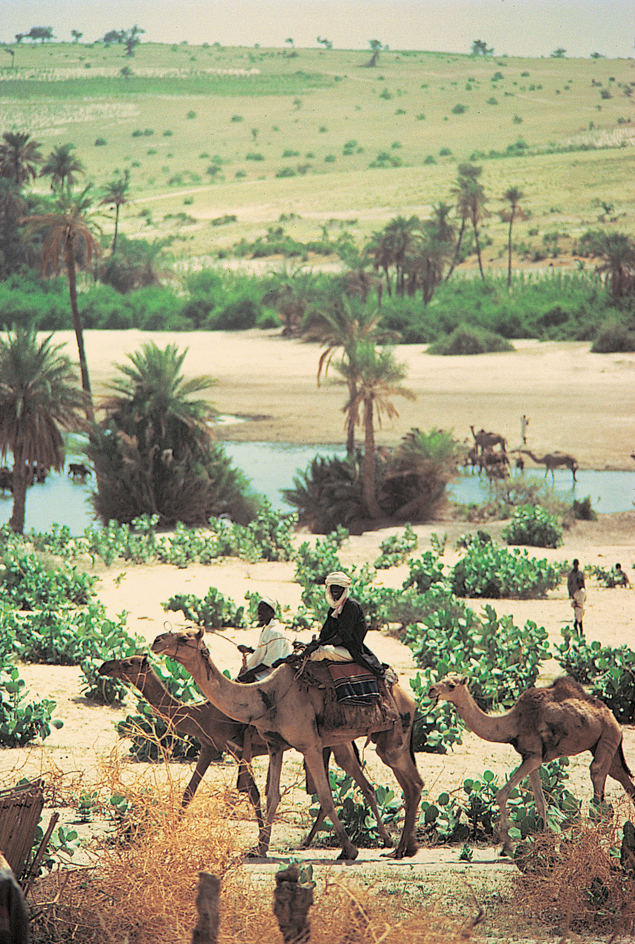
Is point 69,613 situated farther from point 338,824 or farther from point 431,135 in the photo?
point 431,135

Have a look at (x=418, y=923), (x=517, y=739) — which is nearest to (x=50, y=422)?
(x=517, y=739)

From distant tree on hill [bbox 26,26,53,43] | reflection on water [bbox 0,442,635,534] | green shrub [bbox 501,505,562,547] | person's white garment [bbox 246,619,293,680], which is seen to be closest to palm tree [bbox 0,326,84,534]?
reflection on water [bbox 0,442,635,534]

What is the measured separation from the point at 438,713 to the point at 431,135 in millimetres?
86659

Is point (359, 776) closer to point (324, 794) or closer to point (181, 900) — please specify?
point (324, 794)

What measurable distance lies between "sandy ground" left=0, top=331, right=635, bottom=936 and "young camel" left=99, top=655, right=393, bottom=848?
0.23 metres

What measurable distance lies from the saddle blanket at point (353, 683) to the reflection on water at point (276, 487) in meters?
21.0

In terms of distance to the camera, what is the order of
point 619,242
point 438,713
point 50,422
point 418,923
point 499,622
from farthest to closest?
point 619,242, point 50,422, point 499,622, point 438,713, point 418,923

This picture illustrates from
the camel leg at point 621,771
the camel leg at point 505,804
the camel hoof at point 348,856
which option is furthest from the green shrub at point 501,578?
the camel hoof at point 348,856

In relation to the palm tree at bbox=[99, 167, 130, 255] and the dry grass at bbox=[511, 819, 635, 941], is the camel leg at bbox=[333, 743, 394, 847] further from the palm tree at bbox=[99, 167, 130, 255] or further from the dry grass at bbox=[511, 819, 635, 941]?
the palm tree at bbox=[99, 167, 130, 255]

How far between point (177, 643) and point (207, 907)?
7.52 feet

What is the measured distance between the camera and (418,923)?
4.69 metres

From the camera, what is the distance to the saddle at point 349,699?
6418 mm

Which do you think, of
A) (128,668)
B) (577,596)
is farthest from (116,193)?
(128,668)

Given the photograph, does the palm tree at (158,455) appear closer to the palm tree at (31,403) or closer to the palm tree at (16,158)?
the palm tree at (31,403)
